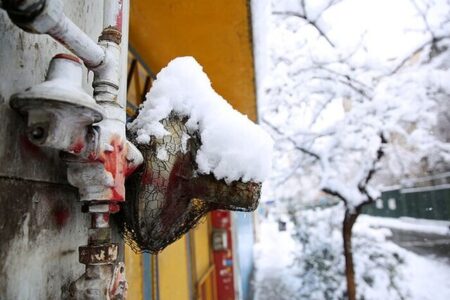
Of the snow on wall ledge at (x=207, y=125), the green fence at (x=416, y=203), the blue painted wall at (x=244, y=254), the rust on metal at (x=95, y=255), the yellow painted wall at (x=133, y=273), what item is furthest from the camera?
the green fence at (x=416, y=203)

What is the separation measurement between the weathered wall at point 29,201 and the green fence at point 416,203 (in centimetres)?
1589

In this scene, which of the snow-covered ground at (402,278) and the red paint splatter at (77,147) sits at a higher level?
the red paint splatter at (77,147)

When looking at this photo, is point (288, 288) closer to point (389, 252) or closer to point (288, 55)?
point (389, 252)

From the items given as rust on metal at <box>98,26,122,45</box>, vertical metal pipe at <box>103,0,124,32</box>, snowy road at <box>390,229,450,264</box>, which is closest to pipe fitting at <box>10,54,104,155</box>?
rust on metal at <box>98,26,122,45</box>

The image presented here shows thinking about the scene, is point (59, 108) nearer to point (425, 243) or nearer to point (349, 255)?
point (349, 255)

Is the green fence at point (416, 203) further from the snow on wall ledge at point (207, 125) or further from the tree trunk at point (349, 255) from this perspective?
the snow on wall ledge at point (207, 125)

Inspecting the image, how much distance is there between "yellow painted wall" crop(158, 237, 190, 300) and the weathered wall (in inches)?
91.8

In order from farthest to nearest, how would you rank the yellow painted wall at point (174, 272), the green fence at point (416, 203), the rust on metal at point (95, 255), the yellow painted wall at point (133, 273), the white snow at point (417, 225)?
the green fence at point (416, 203), the white snow at point (417, 225), the yellow painted wall at point (174, 272), the yellow painted wall at point (133, 273), the rust on metal at point (95, 255)

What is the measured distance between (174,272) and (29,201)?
320cm

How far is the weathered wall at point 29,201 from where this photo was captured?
0.74 metres

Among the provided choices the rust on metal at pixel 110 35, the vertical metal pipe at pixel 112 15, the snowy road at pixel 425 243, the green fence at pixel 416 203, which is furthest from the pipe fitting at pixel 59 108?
the green fence at pixel 416 203

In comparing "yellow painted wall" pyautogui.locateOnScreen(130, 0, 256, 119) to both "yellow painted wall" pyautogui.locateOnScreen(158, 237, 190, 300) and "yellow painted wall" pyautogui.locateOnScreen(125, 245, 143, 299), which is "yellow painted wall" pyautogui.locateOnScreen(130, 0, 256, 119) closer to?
"yellow painted wall" pyautogui.locateOnScreen(125, 245, 143, 299)

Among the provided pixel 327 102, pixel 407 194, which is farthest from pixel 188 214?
pixel 407 194

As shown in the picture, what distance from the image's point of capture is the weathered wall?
74 centimetres
